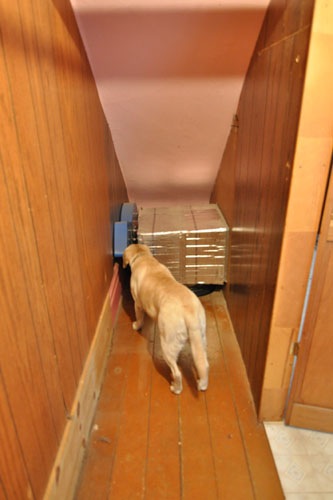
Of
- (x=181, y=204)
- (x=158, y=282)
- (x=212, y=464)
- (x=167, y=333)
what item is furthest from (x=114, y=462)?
(x=181, y=204)

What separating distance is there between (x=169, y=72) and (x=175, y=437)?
1.77 meters

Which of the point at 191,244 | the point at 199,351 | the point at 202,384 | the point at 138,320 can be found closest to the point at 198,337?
the point at 199,351

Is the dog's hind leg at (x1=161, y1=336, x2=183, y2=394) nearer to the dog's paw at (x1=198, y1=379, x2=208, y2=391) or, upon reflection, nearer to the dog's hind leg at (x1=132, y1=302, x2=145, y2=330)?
the dog's paw at (x1=198, y1=379, x2=208, y2=391)

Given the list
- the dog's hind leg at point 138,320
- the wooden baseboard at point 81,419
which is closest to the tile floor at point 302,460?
the wooden baseboard at point 81,419

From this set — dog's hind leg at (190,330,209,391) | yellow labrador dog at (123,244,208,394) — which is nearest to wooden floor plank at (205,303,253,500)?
yellow labrador dog at (123,244,208,394)

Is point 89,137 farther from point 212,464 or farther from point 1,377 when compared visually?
point 212,464

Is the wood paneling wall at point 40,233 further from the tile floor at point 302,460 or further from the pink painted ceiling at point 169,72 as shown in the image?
the tile floor at point 302,460

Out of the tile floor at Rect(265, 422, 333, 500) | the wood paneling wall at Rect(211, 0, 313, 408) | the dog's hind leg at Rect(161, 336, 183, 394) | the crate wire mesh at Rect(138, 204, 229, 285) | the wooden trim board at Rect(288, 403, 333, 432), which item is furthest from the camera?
the crate wire mesh at Rect(138, 204, 229, 285)

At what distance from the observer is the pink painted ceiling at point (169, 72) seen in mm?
1346

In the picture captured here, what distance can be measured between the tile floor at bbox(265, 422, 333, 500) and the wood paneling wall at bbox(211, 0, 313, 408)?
193 mm

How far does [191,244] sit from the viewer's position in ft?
7.60

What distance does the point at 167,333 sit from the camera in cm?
154

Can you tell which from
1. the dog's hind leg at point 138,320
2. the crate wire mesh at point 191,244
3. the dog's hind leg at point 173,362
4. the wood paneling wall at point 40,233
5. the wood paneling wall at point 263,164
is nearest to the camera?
the wood paneling wall at point 40,233

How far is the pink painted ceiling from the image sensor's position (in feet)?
4.42
